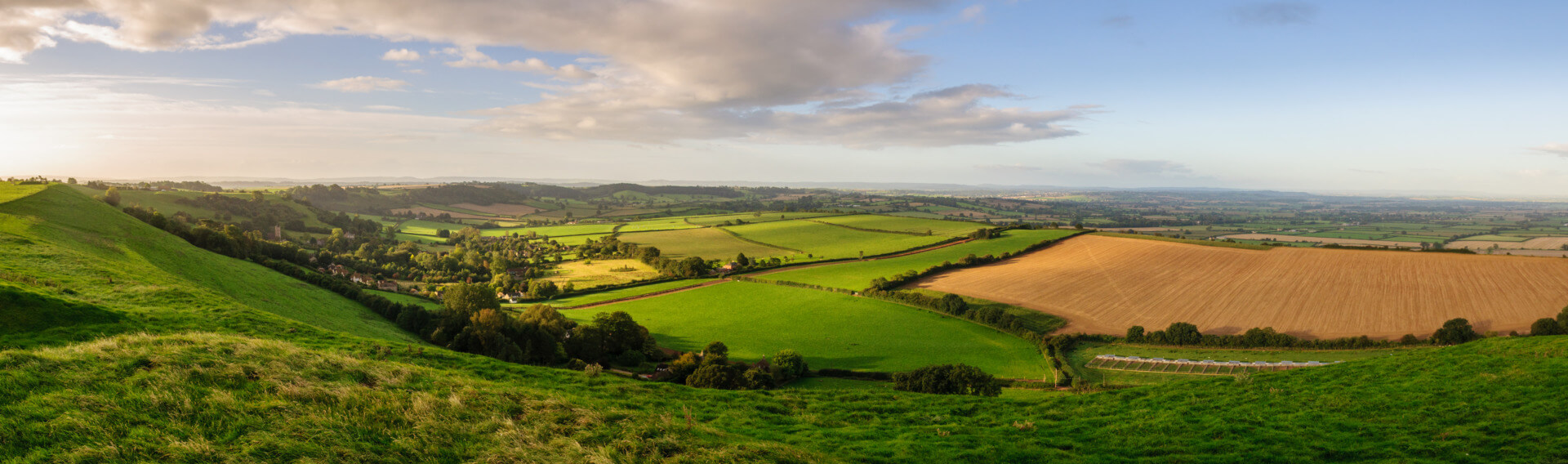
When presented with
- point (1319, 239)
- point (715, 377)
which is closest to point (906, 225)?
point (1319, 239)

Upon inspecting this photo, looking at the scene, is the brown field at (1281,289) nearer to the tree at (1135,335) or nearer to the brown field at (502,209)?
the tree at (1135,335)

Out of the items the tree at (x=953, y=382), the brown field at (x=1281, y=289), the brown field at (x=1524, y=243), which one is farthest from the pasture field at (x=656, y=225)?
the brown field at (x=1524, y=243)

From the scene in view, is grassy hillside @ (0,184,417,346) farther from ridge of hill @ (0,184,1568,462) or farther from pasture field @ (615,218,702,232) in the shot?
pasture field @ (615,218,702,232)

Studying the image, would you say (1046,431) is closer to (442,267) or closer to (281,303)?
(281,303)

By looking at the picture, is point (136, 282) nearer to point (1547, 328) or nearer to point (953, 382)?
point (953, 382)

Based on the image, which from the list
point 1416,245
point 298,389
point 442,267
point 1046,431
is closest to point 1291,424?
point 1046,431

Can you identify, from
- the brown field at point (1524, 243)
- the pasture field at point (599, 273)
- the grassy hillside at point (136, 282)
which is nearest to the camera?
the grassy hillside at point (136, 282)
